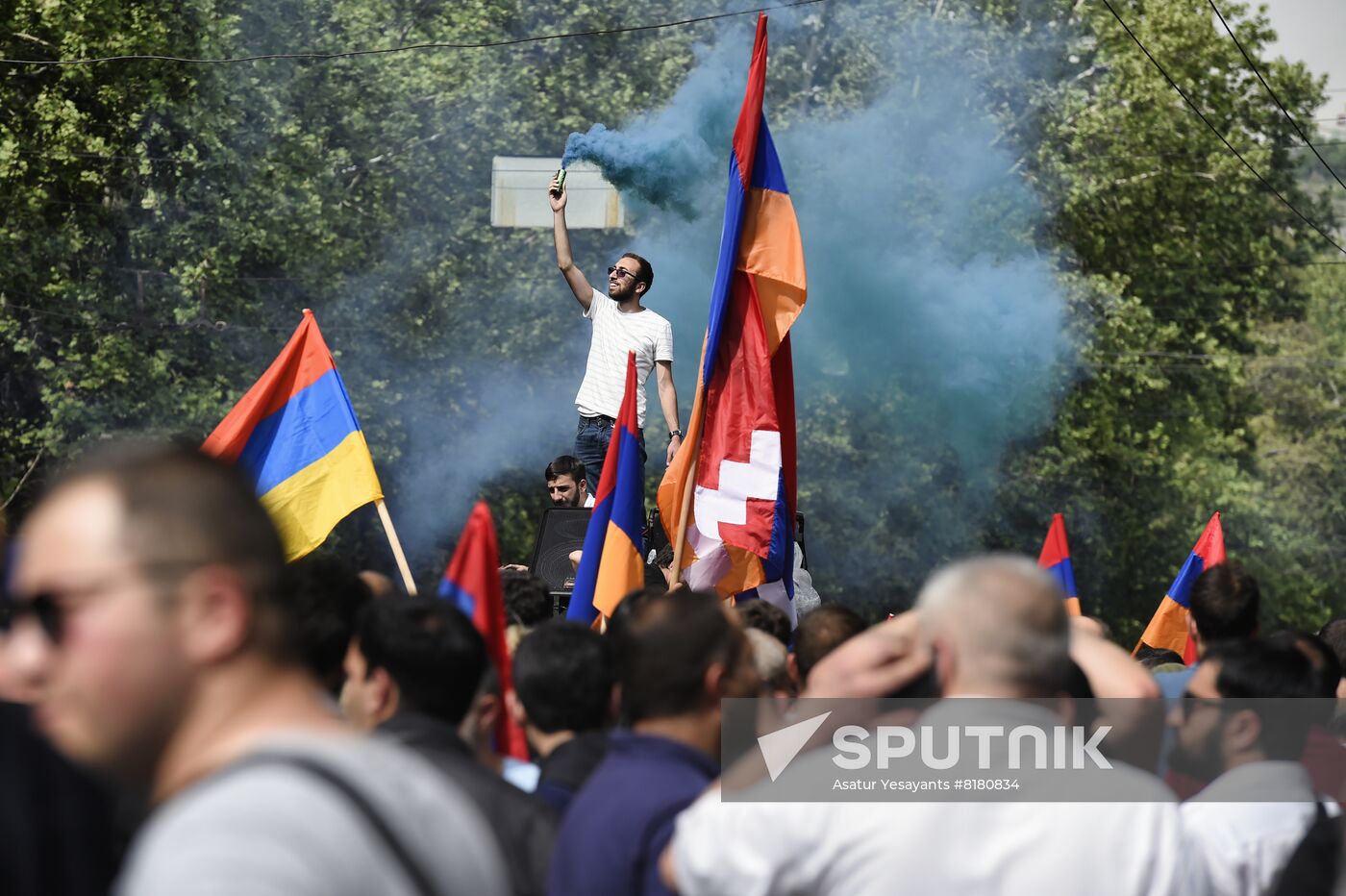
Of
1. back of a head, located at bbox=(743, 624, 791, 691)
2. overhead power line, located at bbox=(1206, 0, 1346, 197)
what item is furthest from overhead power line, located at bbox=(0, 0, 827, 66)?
back of a head, located at bbox=(743, 624, 791, 691)

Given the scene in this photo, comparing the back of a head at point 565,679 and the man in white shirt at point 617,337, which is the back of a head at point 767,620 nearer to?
the back of a head at point 565,679

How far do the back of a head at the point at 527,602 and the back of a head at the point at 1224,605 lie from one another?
2.02 m

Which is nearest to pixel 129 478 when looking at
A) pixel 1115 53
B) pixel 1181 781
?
pixel 1181 781

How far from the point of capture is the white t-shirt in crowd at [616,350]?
28.8ft

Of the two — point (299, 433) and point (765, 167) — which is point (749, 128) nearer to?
point (765, 167)

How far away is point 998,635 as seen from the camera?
2580 mm

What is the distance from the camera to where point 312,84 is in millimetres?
22578

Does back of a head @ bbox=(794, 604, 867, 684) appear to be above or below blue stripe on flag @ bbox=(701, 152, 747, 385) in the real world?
below

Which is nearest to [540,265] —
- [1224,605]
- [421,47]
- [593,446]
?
[421,47]

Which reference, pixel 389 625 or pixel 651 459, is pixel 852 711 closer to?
pixel 389 625

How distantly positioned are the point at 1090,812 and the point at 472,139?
21.1 metres

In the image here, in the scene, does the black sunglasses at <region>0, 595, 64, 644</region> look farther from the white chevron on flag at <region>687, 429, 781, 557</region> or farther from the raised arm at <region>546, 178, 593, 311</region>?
the raised arm at <region>546, 178, 593, 311</region>

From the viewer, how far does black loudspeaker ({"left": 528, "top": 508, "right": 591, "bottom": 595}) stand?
8.54 m

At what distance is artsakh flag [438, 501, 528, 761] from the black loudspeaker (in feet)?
13.6
